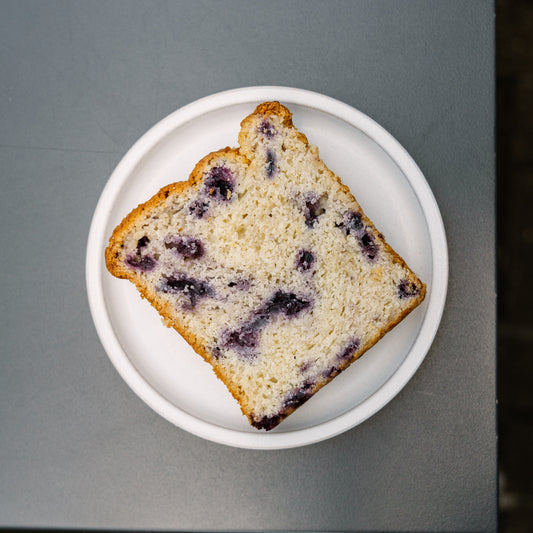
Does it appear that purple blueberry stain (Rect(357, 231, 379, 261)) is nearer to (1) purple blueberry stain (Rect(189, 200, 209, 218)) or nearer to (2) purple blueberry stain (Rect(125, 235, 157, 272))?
(1) purple blueberry stain (Rect(189, 200, 209, 218))

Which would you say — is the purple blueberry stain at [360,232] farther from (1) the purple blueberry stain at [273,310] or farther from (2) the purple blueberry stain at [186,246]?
(2) the purple blueberry stain at [186,246]

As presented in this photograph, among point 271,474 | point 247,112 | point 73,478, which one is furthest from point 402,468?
point 247,112

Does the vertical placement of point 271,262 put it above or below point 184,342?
above

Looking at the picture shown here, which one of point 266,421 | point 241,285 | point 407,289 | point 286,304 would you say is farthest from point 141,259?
point 407,289

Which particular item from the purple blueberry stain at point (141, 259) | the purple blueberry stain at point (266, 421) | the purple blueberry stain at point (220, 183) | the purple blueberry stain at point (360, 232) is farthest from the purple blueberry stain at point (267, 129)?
the purple blueberry stain at point (266, 421)

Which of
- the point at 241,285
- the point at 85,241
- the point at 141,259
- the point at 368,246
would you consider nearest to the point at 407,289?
the point at 368,246

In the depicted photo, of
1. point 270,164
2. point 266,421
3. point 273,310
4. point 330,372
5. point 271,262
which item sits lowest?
point 266,421

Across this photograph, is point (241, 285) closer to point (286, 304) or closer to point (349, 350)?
point (286, 304)

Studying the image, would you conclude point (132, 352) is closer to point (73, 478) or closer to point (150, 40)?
point (73, 478)

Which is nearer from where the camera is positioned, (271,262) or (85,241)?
(271,262)
